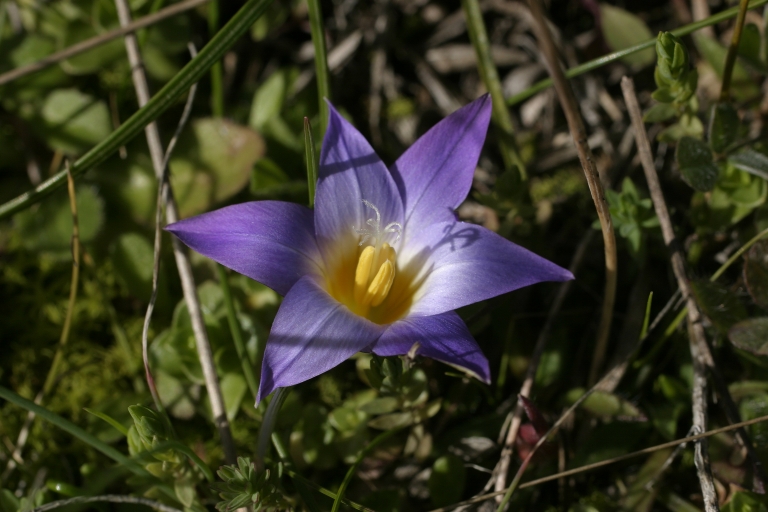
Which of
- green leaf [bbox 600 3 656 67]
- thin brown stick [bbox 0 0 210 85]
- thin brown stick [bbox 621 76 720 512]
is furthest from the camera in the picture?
green leaf [bbox 600 3 656 67]

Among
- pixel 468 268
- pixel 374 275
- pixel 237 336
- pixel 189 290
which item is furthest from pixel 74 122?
pixel 468 268

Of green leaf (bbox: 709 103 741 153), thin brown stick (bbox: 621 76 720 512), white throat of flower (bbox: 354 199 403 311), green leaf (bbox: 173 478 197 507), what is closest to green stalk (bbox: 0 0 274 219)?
white throat of flower (bbox: 354 199 403 311)

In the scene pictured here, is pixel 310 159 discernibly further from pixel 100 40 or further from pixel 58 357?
pixel 58 357

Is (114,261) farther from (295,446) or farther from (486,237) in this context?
(486,237)

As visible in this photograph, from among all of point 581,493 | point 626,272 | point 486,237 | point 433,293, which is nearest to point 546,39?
point 486,237

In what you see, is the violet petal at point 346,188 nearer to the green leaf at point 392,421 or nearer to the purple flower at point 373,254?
the purple flower at point 373,254

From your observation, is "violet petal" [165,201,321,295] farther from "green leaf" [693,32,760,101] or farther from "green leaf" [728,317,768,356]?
"green leaf" [693,32,760,101]
